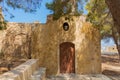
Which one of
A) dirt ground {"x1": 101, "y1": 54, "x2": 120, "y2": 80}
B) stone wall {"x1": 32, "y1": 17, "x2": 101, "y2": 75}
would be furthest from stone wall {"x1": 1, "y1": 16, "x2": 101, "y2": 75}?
dirt ground {"x1": 101, "y1": 54, "x2": 120, "y2": 80}

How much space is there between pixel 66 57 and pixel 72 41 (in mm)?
1299

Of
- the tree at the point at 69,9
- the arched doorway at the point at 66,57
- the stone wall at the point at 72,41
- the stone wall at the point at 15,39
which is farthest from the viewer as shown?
the stone wall at the point at 15,39

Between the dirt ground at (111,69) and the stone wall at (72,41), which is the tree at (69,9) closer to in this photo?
the stone wall at (72,41)

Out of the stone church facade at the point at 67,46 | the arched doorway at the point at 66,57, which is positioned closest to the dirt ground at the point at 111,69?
the stone church facade at the point at 67,46

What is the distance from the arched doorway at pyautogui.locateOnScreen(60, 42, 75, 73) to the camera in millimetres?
16828

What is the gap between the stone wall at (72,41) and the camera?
16531 mm

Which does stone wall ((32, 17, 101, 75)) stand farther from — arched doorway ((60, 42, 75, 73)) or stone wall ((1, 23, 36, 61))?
stone wall ((1, 23, 36, 61))

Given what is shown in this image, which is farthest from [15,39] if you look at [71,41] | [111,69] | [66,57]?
[111,69]

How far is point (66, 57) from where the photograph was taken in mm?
16984

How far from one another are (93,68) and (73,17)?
12.7 ft

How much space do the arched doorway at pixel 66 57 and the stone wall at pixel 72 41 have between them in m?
0.33

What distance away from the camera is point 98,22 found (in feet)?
53.0

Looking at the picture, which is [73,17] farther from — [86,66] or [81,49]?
[86,66]

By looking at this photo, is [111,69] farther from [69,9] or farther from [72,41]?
[69,9]
